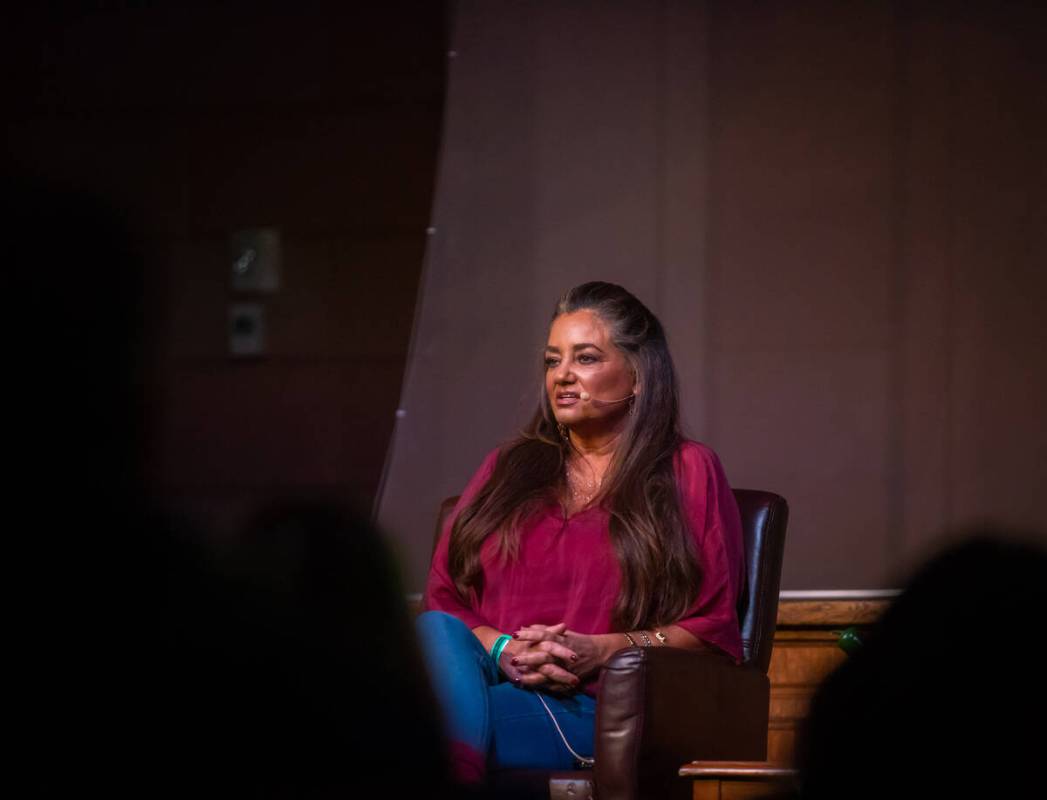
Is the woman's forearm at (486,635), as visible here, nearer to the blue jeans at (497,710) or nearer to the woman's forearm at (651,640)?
the blue jeans at (497,710)

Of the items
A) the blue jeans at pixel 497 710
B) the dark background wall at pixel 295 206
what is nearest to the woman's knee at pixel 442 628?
the blue jeans at pixel 497 710

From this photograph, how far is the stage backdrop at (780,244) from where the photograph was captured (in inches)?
123

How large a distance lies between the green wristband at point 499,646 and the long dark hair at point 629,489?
17cm

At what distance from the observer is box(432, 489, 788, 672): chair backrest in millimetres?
2428

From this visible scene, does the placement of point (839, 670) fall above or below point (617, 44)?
below

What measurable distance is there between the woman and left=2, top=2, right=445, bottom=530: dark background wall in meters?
0.82

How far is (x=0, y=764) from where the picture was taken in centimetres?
53

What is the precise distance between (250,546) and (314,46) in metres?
2.90

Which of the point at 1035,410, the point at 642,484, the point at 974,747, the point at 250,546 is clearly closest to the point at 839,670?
the point at 974,747

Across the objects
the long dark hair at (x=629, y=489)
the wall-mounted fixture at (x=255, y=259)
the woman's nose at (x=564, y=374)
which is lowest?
the long dark hair at (x=629, y=489)

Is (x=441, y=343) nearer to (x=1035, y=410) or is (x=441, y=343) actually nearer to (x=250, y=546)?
(x=1035, y=410)

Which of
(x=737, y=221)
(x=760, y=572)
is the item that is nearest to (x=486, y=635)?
(x=760, y=572)

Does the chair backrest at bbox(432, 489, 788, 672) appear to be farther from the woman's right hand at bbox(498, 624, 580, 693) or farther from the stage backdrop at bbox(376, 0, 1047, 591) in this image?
the stage backdrop at bbox(376, 0, 1047, 591)

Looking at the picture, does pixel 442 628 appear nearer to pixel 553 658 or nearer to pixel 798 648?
pixel 553 658
